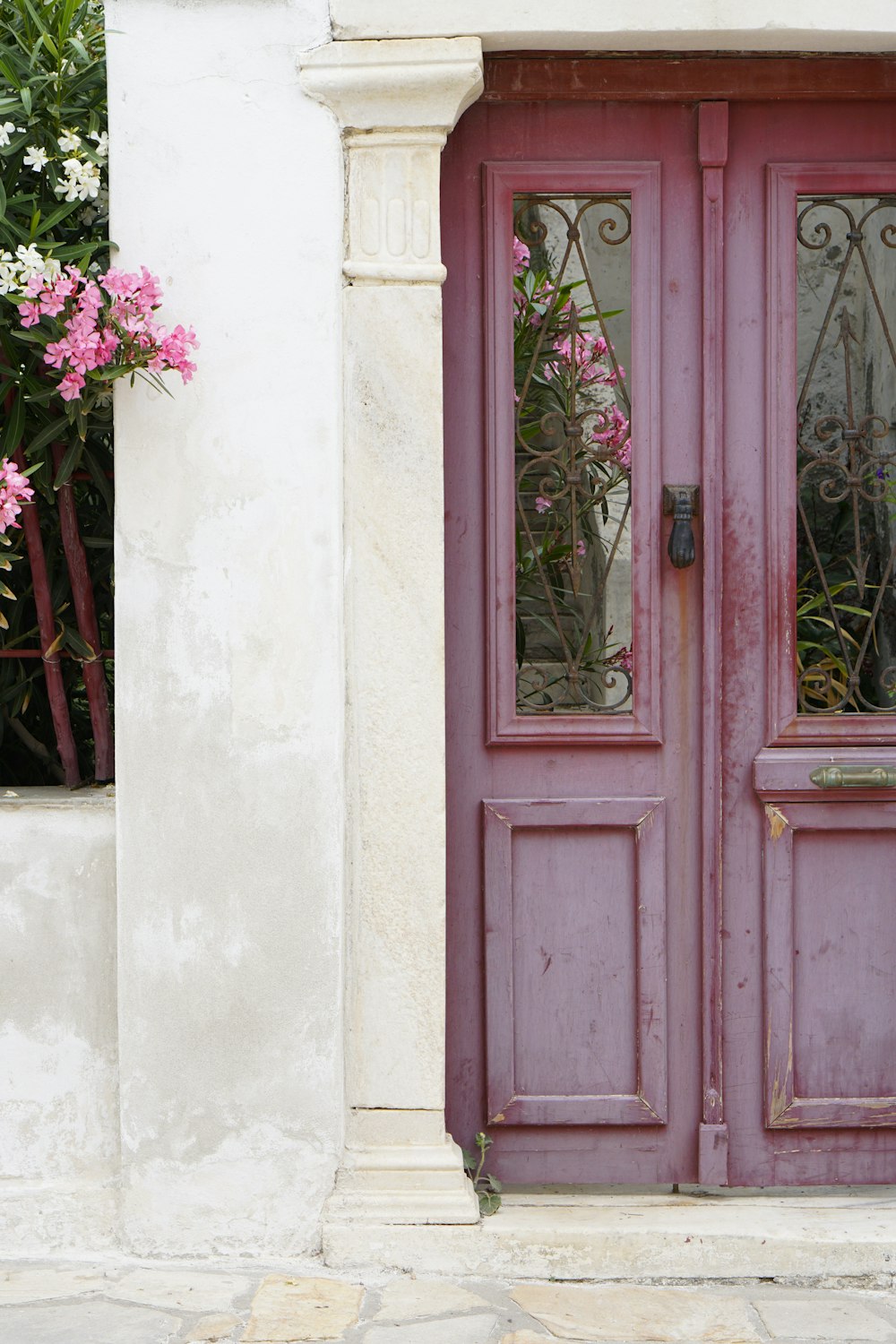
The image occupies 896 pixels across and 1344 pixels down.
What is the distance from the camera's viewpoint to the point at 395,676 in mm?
3020

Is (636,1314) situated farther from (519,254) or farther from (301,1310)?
(519,254)

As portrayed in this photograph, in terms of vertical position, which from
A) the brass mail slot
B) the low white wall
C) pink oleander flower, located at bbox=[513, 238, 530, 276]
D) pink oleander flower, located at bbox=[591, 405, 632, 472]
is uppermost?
pink oleander flower, located at bbox=[513, 238, 530, 276]

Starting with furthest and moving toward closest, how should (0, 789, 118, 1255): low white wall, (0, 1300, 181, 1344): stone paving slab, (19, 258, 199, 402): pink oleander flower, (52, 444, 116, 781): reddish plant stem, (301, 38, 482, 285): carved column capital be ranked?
(52, 444, 116, 781): reddish plant stem < (0, 789, 118, 1255): low white wall < (301, 38, 482, 285): carved column capital < (19, 258, 199, 402): pink oleander flower < (0, 1300, 181, 1344): stone paving slab

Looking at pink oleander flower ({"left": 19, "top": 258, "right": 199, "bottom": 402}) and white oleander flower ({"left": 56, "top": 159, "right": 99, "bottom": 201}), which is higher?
white oleander flower ({"left": 56, "top": 159, "right": 99, "bottom": 201})

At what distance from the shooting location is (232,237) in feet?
9.61

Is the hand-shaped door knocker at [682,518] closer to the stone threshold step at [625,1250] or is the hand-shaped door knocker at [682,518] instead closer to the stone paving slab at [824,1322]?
the stone threshold step at [625,1250]

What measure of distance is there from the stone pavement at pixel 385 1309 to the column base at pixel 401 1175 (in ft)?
0.45

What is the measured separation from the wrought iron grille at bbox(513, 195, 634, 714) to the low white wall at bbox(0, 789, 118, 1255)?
1.14 m

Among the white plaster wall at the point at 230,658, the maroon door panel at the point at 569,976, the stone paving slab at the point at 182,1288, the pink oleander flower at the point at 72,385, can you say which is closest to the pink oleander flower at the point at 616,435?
the white plaster wall at the point at 230,658

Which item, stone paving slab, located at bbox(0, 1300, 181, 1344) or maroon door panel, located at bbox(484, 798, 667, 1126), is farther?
maroon door panel, located at bbox(484, 798, 667, 1126)

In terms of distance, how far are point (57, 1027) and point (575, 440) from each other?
1.85 m

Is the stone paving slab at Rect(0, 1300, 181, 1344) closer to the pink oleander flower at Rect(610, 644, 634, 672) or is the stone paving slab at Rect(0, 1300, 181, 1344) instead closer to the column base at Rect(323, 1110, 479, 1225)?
the column base at Rect(323, 1110, 479, 1225)

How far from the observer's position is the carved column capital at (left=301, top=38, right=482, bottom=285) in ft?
9.50

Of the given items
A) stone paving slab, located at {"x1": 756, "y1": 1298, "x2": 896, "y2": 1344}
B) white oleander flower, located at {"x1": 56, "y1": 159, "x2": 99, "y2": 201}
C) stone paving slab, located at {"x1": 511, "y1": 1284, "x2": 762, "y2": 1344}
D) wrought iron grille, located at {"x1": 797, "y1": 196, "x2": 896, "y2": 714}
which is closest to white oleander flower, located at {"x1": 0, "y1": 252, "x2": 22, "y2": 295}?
white oleander flower, located at {"x1": 56, "y1": 159, "x2": 99, "y2": 201}
